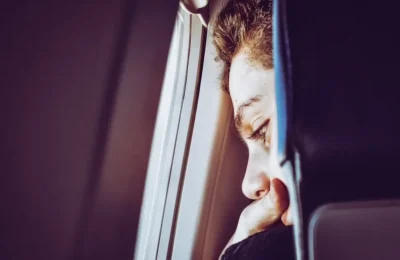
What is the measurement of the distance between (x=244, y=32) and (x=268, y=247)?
537mm

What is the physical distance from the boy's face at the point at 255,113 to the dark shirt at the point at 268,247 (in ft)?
0.83

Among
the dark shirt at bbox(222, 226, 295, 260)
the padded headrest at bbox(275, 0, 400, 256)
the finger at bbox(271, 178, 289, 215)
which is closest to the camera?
the padded headrest at bbox(275, 0, 400, 256)

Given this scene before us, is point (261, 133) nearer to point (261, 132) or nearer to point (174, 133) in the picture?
point (261, 132)

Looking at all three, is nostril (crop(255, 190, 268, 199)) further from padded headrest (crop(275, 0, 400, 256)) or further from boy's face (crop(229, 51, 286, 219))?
padded headrest (crop(275, 0, 400, 256))

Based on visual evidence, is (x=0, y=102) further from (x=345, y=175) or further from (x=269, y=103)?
(x=269, y=103)

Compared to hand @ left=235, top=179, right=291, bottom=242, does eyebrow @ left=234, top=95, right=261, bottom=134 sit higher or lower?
higher

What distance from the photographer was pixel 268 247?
692mm

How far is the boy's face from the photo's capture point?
3.19 ft

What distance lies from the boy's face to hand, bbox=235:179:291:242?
0.05 metres

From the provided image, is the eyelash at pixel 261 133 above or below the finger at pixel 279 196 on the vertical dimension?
above

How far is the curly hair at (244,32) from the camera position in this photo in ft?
3.24

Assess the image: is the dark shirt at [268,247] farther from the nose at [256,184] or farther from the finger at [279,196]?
the nose at [256,184]

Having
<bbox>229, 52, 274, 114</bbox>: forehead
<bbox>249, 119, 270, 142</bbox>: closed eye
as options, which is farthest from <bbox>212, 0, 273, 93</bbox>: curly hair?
<bbox>249, 119, 270, 142</bbox>: closed eye

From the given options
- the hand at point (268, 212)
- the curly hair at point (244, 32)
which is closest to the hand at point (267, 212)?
the hand at point (268, 212)
